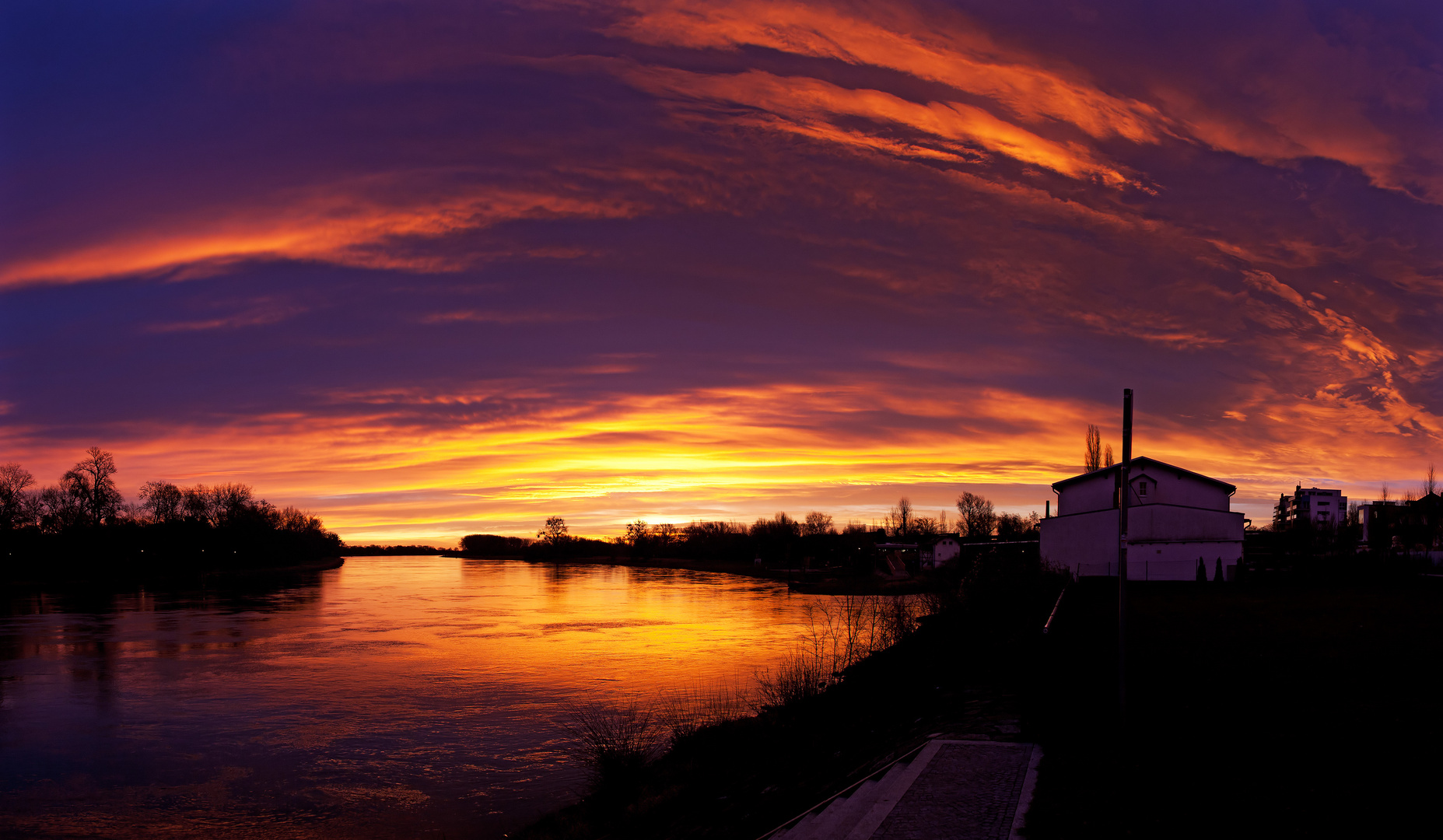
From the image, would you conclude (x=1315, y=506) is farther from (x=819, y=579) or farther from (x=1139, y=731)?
(x=1139, y=731)

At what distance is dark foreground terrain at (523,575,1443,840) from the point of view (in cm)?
662

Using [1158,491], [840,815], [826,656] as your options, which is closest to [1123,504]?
[840,815]

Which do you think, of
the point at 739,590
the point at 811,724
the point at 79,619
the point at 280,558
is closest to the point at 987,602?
the point at 811,724

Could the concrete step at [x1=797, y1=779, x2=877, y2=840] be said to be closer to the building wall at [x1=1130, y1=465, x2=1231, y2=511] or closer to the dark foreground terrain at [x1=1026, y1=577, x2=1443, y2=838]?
the dark foreground terrain at [x1=1026, y1=577, x2=1443, y2=838]

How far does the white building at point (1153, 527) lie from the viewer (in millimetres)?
45906

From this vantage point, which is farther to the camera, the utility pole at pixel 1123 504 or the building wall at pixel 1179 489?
the building wall at pixel 1179 489

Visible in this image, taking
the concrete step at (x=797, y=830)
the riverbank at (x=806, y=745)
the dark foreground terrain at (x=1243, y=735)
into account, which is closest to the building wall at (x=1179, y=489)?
the dark foreground terrain at (x=1243, y=735)

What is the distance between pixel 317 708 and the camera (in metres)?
24.0

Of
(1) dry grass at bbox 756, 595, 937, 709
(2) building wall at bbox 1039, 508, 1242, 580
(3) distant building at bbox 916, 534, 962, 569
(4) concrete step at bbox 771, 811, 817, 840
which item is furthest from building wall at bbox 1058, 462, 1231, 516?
(4) concrete step at bbox 771, 811, 817, 840

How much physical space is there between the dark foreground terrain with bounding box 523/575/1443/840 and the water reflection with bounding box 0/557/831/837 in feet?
12.7

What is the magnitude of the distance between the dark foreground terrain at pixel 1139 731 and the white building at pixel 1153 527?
23469 mm

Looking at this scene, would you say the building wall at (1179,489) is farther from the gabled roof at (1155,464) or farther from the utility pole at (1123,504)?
the utility pole at (1123,504)

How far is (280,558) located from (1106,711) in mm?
158792

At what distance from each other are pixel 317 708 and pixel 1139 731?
72.2ft
